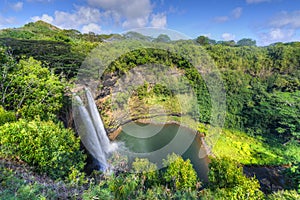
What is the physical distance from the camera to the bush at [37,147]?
3.80 metres

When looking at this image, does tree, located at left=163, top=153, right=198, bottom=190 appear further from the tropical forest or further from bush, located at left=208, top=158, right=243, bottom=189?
bush, located at left=208, top=158, right=243, bottom=189

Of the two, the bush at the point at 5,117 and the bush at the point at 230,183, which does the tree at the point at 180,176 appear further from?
Result: the bush at the point at 5,117

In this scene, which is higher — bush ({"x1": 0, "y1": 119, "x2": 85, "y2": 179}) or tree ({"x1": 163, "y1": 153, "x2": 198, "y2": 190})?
bush ({"x1": 0, "y1": 119, "x2": 85, "y2": 179})

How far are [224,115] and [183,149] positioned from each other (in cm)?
718

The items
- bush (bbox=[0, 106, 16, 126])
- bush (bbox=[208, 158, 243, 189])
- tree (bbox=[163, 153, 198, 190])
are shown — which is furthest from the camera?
bush (bbox=[208, 158, 243, 189])

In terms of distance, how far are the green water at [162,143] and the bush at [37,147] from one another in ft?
20.8

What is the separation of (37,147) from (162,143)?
1088cm

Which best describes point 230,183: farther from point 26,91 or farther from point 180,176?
point 26,91

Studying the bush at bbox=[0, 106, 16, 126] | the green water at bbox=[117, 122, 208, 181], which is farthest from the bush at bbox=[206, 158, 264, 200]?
the bush at bbox=[0, 106, 16, 126]

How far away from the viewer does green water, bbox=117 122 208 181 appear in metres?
11.6

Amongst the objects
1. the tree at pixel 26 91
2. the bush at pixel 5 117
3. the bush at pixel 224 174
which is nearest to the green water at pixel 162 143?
the bush at pixel 224 174

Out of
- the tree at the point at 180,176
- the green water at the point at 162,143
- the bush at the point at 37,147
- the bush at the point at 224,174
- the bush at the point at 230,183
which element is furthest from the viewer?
the green water at the point at 162,143

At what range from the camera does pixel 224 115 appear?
18016mm

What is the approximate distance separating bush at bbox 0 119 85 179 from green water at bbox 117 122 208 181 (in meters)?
6.33
